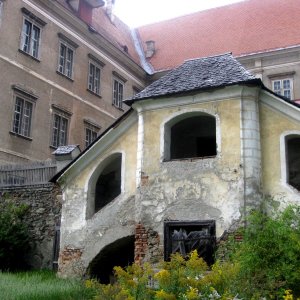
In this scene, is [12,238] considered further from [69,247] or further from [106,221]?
[106,221]

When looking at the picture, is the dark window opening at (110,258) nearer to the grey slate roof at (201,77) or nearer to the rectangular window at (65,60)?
the grey slate roof at (201,77)

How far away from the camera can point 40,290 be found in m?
9.95

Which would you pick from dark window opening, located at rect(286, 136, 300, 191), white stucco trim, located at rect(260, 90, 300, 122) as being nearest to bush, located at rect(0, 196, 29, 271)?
dark window opening, located at rect(286, 136, 300, 191)

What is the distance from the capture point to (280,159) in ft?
38.8

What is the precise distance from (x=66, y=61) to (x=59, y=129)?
353cm

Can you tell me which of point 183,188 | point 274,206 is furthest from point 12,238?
point 274,206

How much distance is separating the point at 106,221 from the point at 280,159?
474 cm

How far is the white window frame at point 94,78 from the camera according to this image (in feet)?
87.7

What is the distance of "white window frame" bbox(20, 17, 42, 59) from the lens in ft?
73.1

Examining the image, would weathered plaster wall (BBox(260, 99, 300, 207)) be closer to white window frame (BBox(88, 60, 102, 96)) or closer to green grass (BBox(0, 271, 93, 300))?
green grass (BBox(0, 271, 93, 300))

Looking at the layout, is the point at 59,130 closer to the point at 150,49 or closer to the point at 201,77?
the point at 150,49

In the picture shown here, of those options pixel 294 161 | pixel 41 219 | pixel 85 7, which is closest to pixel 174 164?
pixel 294 161

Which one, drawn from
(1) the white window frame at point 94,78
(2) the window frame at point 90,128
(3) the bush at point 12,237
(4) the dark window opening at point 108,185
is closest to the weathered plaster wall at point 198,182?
(4) the dark window opening at point 108,185

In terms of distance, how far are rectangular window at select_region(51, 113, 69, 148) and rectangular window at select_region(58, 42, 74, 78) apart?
225 centimetres
